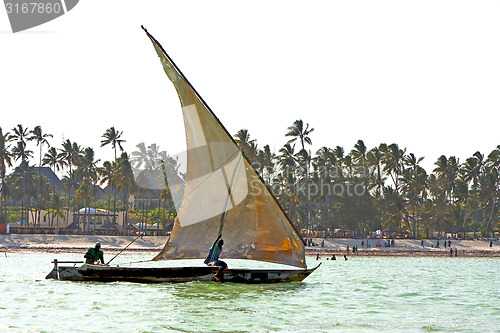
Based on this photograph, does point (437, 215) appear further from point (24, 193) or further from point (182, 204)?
point (182, 204)

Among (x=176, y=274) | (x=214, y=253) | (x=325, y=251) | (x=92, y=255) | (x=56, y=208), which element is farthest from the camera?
(x=56, y=208)

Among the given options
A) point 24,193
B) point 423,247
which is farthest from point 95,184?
point 423,247

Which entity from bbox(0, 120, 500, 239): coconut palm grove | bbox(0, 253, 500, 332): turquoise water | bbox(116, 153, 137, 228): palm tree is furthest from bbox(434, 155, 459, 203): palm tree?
bbox(0, 253, 500, 332): turquoise water

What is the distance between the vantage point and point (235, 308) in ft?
65.0

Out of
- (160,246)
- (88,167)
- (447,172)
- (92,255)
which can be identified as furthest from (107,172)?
(92,255)

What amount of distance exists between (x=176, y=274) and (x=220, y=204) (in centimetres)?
339

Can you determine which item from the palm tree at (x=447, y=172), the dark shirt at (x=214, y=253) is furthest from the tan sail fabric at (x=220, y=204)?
the palm tree at (x=447, y=172)

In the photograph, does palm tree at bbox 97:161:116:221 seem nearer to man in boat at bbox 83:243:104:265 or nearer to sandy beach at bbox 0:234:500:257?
sandy beach at bbox 0:234:500:257

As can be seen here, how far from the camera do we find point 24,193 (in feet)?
366

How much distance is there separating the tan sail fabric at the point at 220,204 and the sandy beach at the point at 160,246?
168 feet

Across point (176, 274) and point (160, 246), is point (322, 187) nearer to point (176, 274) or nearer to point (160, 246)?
point (160, 246)

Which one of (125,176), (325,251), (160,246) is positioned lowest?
(325,251)

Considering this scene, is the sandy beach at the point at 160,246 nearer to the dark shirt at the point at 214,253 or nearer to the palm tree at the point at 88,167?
the palm tree at the point at 88,167

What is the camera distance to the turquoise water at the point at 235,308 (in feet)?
54.6
